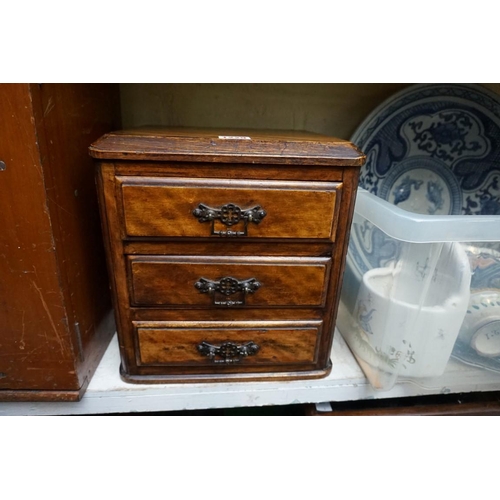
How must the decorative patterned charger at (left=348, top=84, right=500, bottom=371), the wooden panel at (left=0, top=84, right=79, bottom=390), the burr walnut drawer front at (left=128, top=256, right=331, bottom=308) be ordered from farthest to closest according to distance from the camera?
the decorative patterned charger at (left=348, top=84, right=500, bottom=371) → the burr walnut drawer front at (left=128, top=256, right=331, bottom=308) → the wooden panel at (left=0, top=84, right=79, bottom=390)

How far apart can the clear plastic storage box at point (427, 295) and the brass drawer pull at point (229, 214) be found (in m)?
0.22

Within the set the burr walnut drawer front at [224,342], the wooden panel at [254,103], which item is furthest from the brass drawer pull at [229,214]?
the wooden panel at [254,103]

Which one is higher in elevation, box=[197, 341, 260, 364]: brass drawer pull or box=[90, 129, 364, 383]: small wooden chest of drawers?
box=[90, 129, 364, 383]: small wooden chest of drawers

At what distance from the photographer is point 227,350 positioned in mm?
606

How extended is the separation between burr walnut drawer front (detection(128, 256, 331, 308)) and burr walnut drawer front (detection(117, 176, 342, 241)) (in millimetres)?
50

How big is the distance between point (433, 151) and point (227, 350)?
72cm

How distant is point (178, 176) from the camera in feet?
1.59

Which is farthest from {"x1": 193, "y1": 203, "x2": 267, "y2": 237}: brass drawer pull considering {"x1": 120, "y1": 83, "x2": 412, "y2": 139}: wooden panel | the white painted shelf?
{"x1": 120, "y1": 83, "x2": 412, "y2": 139}: wooden panel

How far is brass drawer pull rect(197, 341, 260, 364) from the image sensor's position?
1.97 feet

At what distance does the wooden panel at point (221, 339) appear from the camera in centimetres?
59

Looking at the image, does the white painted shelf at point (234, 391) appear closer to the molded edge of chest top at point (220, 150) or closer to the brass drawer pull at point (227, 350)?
the brass drawer pull at point (227, 350)

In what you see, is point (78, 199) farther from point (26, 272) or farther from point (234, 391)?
point (234, 391)

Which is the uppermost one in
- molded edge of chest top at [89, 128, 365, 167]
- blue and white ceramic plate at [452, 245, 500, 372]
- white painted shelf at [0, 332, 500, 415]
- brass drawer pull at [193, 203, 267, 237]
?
molded edge of chest top at [89, 128, 365, 167]

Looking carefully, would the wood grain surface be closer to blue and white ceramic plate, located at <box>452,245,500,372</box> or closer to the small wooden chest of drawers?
the small wooden chest of drawers
